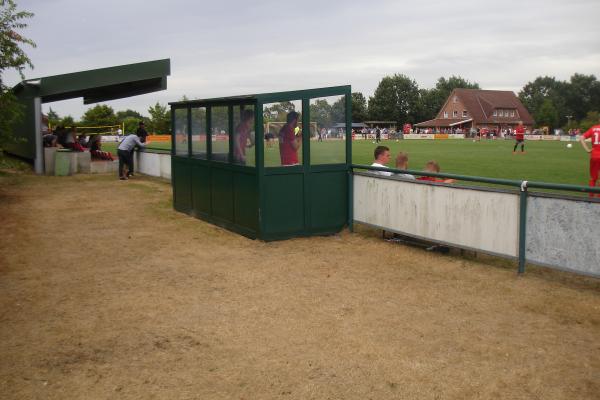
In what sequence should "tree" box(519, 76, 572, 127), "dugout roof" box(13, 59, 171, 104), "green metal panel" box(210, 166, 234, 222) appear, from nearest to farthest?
1. "green metal panel" box(210, 166, 234, 222)
2. "dugout roof" box(13, 59, 171, 104)
3. "tree" box(519, 76, 572, 127)

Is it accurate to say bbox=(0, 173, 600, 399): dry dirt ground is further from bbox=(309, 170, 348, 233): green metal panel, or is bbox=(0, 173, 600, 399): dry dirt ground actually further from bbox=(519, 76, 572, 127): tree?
bbox=(519, 76, 572, 127): tree

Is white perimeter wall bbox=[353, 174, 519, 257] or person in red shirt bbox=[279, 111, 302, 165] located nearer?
white perimeter wall bbox=[353, 174, 519, 257]

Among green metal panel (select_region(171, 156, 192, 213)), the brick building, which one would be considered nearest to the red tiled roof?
the brick building

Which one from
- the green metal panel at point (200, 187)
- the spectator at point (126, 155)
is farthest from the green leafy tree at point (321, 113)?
the spectator at point (126, 155)

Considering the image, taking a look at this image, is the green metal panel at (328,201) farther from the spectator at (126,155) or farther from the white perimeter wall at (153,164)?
the spectator at (126,155)

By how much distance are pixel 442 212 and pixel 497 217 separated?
964 millimetres

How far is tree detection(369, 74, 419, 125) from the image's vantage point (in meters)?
113

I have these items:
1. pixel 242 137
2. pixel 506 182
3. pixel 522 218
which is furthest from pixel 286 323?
pixel 242 137

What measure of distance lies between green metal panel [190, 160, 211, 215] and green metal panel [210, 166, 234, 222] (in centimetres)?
25

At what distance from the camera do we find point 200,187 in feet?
40.1

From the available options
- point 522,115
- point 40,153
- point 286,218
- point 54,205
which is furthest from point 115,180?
point 522,115

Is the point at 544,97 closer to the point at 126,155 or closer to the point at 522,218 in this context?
the point at 126,155

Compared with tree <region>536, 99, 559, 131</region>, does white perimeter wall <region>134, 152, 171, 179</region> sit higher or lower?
lower

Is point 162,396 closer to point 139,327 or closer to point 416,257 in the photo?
point 139,327
